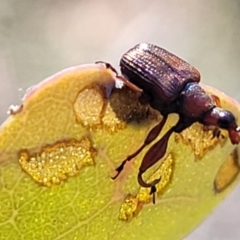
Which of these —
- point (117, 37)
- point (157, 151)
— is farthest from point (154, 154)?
point (117, 37)

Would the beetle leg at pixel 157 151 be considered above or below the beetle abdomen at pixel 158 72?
below

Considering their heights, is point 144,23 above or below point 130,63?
above

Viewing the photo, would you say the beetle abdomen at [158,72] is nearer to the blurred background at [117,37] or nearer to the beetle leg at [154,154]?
the beetle leg at [154,154]

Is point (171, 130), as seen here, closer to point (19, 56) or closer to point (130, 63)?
point (130, 63)

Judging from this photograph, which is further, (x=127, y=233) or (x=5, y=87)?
(x=5, y=87)

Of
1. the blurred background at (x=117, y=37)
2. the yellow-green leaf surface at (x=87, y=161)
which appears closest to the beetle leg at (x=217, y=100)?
the yellow-green leaf surface at (x=87, y=161)

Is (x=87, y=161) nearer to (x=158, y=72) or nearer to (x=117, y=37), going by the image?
(x=158, y=72)

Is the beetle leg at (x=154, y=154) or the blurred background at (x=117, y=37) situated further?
the blurred background at (x=117, y=37)

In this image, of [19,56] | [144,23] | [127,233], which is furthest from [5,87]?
[127,233]

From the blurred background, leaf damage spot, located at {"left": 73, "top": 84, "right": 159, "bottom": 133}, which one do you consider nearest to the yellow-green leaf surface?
leaf damage spot, located at {"left": 73, "top": 84, "right": 159, "bottom": 133}
